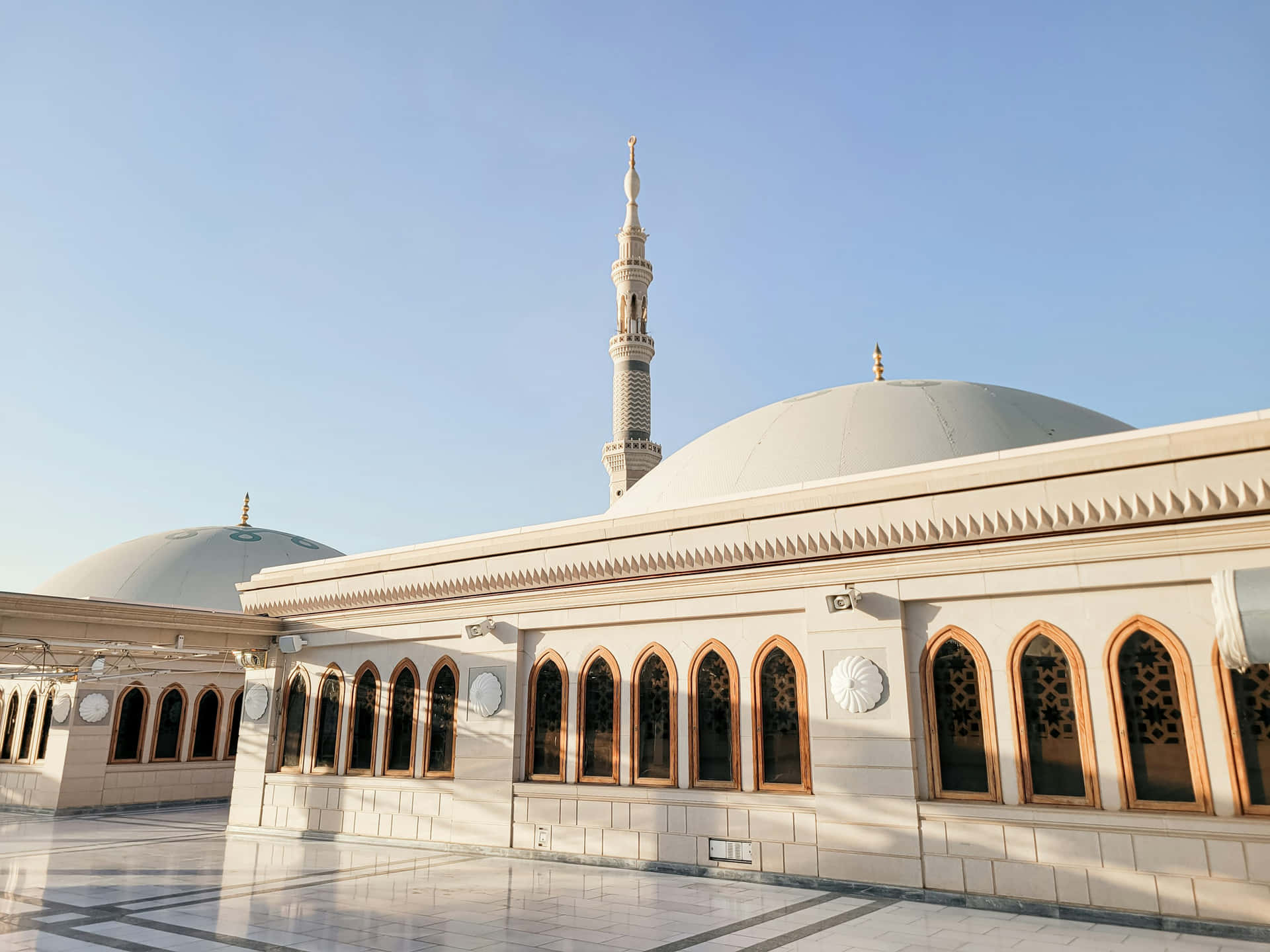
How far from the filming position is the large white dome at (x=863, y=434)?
11.9 metres

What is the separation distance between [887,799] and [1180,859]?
8.23ft

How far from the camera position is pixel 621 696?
1131 centimetres

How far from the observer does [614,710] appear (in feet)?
37.3

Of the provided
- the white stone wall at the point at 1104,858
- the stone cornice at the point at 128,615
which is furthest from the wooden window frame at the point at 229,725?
the white stone wall at the point at 1104,858

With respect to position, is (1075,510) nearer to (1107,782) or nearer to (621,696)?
(1107,782)

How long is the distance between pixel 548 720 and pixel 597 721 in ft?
2.68

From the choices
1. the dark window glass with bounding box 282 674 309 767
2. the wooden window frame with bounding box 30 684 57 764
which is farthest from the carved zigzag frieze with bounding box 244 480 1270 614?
the wooden window frame with bounding box 30 684 57 764

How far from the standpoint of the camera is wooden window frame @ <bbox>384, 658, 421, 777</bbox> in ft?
42.8

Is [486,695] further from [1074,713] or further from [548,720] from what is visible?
[1074,713]

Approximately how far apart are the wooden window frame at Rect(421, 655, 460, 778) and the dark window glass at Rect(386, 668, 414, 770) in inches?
10.9

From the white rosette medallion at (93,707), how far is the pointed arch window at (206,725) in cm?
179

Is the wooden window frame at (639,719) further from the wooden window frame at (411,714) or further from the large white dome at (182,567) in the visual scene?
the large white dome at (182,567)

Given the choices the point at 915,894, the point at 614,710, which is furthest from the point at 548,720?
the point at 915,894

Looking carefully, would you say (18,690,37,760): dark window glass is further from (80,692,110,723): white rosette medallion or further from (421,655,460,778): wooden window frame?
(421,655,460,778): wooden window frame
